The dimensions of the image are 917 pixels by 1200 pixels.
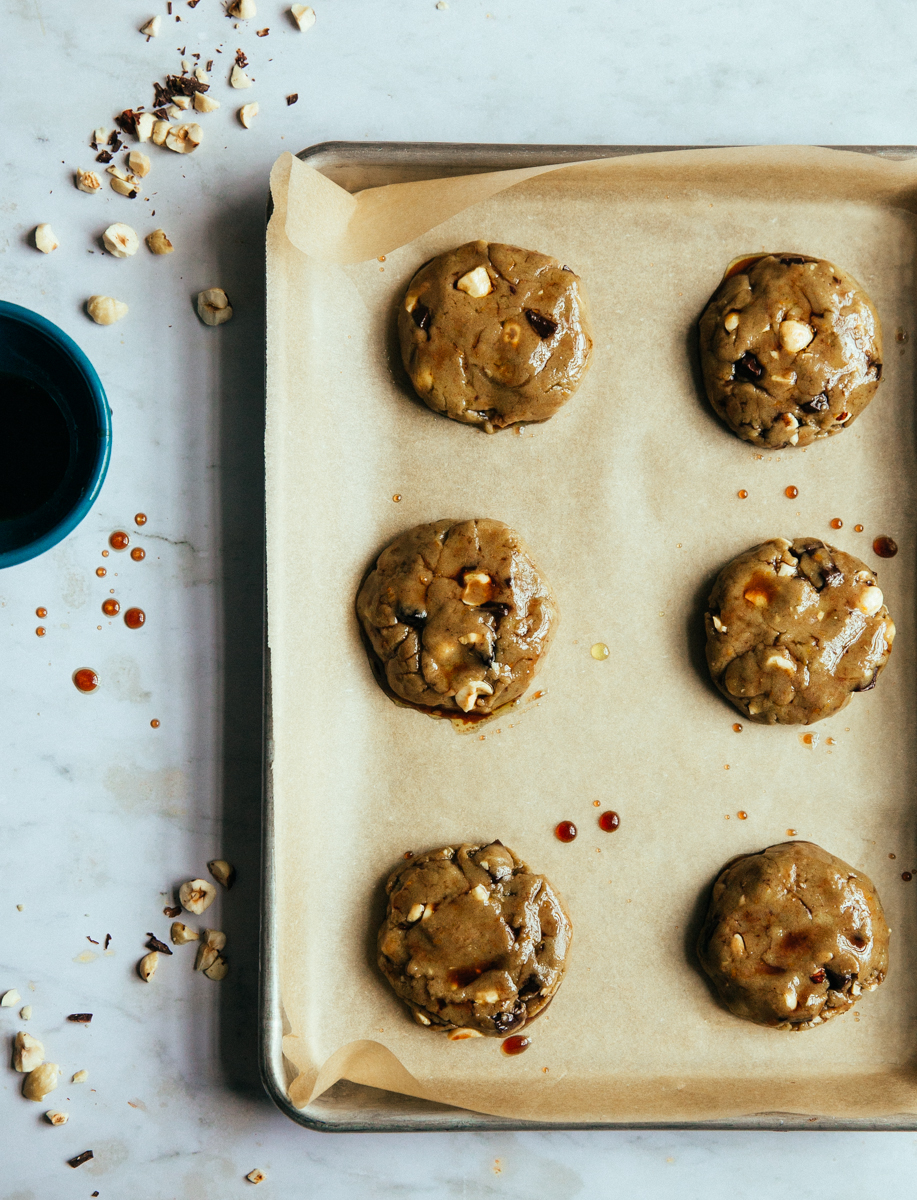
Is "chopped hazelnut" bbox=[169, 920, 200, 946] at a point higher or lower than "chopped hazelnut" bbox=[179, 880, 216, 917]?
lower

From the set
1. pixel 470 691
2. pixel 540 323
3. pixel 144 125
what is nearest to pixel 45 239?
pixel 144 125

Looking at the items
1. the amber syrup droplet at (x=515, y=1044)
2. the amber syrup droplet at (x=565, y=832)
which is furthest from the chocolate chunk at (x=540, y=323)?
the amber syrup droplet at (x=515, y=1044)

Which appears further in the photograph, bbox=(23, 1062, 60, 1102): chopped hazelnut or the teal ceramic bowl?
bbox=(23, 1062, 60, 1102): chopped hazelnut

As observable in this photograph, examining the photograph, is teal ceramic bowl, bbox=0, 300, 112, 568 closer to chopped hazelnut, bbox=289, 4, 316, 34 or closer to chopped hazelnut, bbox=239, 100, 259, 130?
chopped hazelnut, bbox=239, 100, 259, 130

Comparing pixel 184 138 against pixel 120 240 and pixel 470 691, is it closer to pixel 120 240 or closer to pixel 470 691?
pixel 120 240

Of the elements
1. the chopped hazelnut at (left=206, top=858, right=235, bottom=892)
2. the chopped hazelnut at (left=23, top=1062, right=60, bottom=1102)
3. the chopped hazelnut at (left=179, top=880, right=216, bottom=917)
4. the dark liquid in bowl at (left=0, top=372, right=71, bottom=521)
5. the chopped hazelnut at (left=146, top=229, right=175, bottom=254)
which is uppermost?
the chopped hazelnut at (left=146, top=229, right=175, bottom=254)

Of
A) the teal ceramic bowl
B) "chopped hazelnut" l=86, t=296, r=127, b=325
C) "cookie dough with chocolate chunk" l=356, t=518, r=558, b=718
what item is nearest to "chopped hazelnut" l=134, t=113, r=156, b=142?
"chopped hazelnut" l=86, t=296, r=127, b=325
